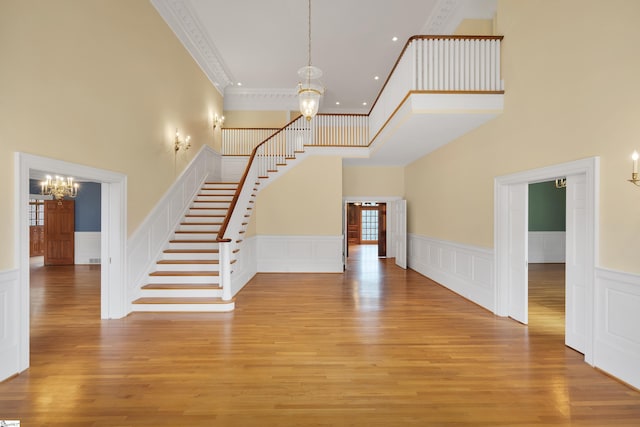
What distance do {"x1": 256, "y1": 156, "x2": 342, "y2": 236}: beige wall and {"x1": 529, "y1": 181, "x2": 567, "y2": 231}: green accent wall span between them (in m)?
6.84

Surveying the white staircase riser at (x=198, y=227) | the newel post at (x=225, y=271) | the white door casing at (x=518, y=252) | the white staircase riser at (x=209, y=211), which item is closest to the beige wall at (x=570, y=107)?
the white door casing at (x=518, y=252)

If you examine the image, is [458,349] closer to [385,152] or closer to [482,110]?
[482,110]

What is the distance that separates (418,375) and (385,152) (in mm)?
5916

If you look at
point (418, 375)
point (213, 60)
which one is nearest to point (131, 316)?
point (418, 375)

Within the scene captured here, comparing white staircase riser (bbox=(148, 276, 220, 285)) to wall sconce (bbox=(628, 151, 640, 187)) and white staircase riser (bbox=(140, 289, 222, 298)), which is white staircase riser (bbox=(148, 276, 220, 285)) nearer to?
white staircase riser (bbox=(140, 289, 222, 298))

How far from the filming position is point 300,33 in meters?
7.42

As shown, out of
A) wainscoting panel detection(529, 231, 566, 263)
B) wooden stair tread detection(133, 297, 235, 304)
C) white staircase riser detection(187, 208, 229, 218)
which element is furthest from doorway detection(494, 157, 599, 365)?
wainscoting panel detection(529, 231, 566, 263)

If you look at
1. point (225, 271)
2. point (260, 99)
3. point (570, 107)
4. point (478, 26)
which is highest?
point (260, 99)

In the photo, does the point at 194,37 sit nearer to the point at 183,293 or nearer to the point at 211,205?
the point at 211,205

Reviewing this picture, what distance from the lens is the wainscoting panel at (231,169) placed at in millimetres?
10203

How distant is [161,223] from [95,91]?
2691mm

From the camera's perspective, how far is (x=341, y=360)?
3.46 metres

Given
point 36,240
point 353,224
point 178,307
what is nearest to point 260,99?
point 178,307

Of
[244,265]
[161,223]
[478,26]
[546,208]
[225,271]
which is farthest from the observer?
[546,208]
